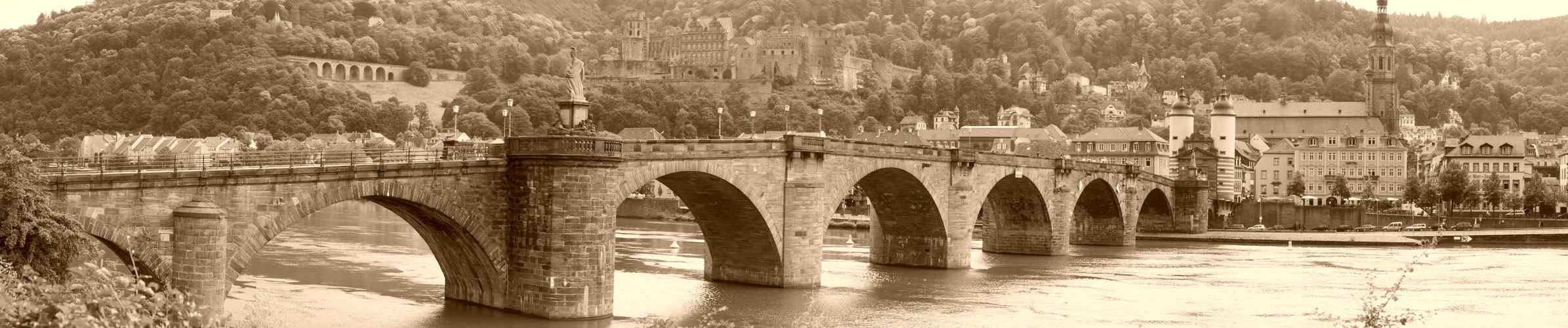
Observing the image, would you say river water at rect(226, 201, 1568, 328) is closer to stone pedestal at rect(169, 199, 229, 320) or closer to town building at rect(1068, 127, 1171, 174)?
stone pedestal at rect(169, 199, 229, 320)

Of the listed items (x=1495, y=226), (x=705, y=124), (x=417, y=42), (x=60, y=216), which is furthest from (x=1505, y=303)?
(x=417, y=42)

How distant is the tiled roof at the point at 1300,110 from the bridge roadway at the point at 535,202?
4108 inches

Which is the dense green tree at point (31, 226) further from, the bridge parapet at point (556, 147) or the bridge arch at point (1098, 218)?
the bridge arch at point (1098, 218)

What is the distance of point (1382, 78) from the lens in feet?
492

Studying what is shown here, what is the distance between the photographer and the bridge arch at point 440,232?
29.0 meters

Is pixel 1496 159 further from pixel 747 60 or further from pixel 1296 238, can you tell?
pixel 747 60

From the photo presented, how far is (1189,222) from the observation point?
8544cm

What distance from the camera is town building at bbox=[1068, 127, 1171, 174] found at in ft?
363

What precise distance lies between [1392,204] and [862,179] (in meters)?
70.7

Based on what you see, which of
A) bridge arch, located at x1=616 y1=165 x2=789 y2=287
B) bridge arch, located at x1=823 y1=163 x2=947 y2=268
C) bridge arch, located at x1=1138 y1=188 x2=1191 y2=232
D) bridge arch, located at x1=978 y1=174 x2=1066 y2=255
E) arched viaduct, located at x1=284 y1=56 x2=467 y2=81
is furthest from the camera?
arched viaduct, located at x1=284 y1=56 x2=467 y2=81

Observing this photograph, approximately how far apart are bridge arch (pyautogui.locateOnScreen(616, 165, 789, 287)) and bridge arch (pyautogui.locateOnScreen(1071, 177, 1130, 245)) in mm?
31150

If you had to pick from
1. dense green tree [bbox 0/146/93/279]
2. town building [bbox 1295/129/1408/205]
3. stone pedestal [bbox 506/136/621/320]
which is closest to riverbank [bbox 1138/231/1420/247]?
town building [bbox 1295/129/1408/205]

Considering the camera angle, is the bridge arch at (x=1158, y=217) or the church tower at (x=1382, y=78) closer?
the bridge arch at (x=1158, y=217)

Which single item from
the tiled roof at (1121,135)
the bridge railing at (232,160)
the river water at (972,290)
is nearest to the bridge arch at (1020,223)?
the river water at (972,290)
